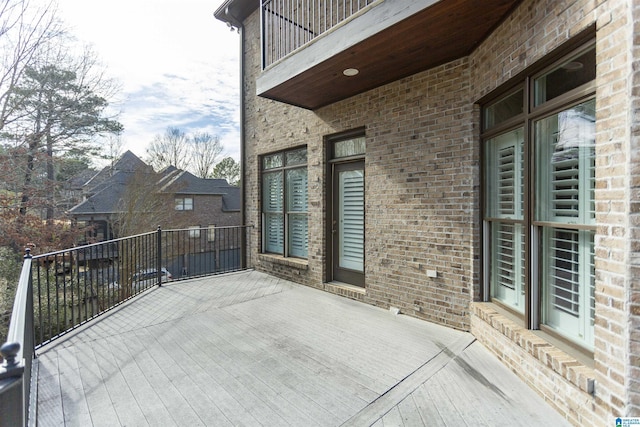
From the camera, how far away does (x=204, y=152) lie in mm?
25109

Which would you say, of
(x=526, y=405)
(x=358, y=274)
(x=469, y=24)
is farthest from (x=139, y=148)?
(x=526, y=405)

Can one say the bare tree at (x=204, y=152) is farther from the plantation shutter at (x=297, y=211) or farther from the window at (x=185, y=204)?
the plantation shutter at (x=297, y=211)

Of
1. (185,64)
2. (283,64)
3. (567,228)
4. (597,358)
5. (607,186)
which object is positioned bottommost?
(597,358)

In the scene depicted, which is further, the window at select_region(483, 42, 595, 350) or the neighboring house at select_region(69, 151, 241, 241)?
the neighboring house at select_region(69, 151, 241, 241)

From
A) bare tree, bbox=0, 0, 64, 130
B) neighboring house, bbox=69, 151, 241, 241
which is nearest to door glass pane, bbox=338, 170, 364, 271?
bare tree, bbox=0, 0, 64, 130

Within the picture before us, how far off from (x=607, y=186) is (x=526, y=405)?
1499 mm

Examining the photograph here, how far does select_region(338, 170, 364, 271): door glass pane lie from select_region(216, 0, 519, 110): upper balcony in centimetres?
123

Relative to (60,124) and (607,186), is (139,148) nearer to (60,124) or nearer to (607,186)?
(60,124)

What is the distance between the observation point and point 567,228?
7.06 ft

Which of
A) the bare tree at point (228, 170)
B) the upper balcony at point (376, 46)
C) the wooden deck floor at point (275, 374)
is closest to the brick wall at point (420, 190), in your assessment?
the upper balcony at point (376, 46)

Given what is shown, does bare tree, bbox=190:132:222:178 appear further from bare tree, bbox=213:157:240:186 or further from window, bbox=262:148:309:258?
window, bbox=262:148:309:258

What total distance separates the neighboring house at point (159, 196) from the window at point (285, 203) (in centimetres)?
869

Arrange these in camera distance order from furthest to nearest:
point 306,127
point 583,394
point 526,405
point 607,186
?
point 306,127 → point 526,405 → point 583,394 → point 607,186

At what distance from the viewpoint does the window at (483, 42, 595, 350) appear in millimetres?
2023
